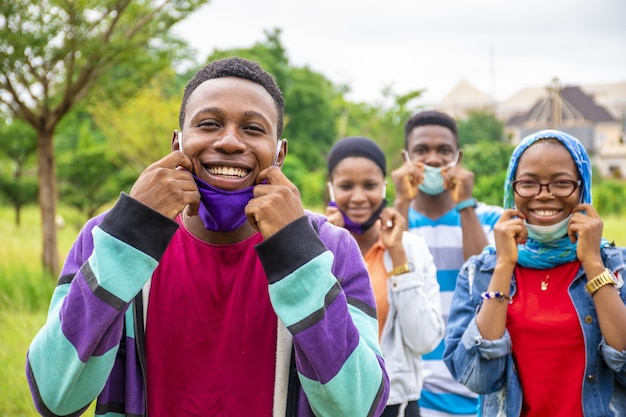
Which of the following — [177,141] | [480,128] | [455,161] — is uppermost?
[480,128]

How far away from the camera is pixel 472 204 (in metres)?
4.34

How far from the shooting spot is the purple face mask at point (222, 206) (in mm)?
2016

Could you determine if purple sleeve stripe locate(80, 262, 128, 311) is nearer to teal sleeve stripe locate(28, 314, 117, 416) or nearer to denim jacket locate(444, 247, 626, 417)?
teal sleeve stripe locate(28, 314, 117, 416)

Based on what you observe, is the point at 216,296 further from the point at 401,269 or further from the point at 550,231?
the point at 401,269

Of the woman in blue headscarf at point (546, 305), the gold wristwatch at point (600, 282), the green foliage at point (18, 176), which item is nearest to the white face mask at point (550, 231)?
the woman in blue headscarf at point (546, 305)

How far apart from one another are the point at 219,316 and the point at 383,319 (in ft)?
5.59

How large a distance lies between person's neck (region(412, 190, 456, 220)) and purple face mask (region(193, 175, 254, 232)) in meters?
2.64

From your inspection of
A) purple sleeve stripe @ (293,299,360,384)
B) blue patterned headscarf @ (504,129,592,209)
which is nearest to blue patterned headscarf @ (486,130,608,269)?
blue patterned headscarf @ (504,129,592,209)

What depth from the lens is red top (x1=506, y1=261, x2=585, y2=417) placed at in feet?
8.73

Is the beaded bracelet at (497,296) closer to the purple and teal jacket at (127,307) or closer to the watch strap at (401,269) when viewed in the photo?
the watch strap at (401,269)

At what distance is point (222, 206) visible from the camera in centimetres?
202

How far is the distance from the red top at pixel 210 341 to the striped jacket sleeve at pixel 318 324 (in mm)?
170

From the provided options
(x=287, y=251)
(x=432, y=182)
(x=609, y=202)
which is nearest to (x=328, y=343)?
(x=287, y=251)

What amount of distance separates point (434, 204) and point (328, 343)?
2.94 m
